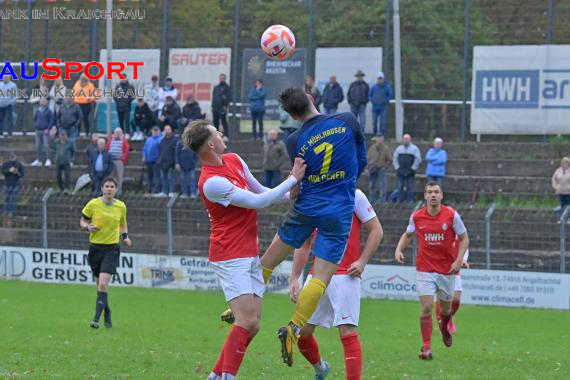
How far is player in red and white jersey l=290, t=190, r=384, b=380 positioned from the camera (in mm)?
9656

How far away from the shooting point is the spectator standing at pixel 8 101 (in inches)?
1212

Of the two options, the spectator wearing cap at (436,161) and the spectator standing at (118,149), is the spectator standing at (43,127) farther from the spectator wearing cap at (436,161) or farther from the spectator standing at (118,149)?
the spectator wearing cap at (436,161)

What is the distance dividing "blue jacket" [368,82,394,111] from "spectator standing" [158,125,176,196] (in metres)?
5.16

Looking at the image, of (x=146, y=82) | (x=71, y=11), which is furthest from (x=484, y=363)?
(x=71, y=11)

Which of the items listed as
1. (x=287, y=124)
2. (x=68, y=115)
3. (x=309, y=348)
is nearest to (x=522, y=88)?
(x=287, y=124)

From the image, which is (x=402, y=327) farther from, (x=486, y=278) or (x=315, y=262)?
(x=315, y=262)

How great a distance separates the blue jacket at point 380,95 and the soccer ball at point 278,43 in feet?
51.0

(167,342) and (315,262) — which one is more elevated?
(315,262)

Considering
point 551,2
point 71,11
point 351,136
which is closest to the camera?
point 351,136

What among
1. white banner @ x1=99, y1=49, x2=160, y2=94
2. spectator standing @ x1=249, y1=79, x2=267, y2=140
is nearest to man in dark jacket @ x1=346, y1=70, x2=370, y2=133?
spectator standing @ x1=249, y1=79, x2=267, y2=140

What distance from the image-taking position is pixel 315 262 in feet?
30.0

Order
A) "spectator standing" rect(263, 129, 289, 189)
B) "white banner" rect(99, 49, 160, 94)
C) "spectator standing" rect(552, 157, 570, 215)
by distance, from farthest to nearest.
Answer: "white banner" rect(99, 49, 160, 94) → "spectator standing" rect(263, 129, 289, 189) → "spectator standing" rect(552, 157, 570, 215)

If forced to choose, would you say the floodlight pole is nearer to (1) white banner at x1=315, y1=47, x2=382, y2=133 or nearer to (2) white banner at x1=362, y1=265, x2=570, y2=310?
(1) white banner at x1=315, y1=47, x2=382, y2=133

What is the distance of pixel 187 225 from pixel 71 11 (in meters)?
12.7
